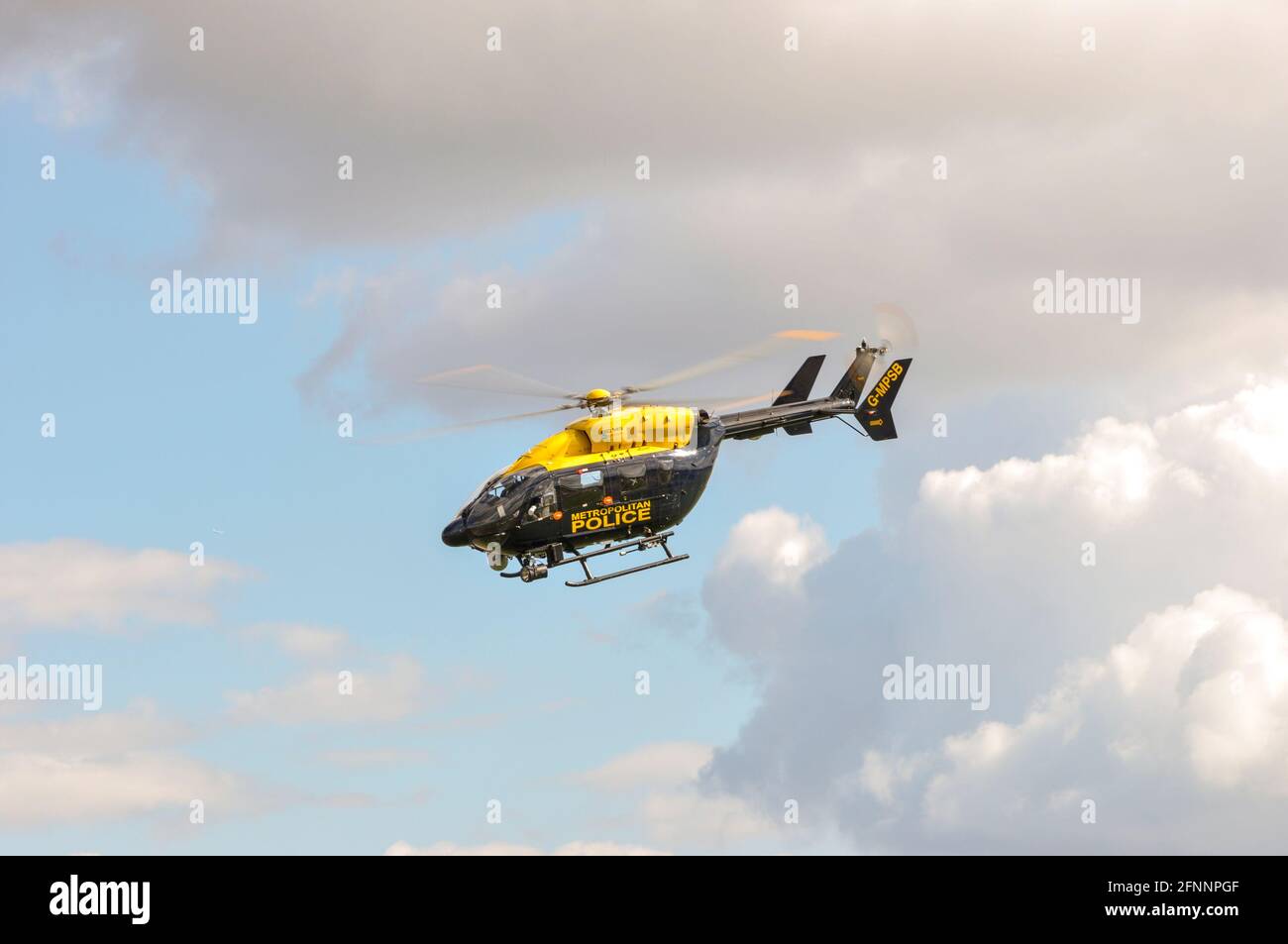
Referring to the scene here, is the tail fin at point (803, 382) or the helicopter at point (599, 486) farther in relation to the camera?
the tail fin at point (803, 382)

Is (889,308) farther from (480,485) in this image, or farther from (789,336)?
(480,485)

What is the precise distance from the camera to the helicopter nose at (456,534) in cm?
8025

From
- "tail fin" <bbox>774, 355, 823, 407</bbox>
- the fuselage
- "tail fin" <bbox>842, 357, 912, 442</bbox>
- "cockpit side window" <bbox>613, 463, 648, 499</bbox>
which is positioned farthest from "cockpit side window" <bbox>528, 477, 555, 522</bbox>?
"tail fin" <bbox>842, 357, 912, 442</bbox>

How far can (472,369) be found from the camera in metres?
80.0

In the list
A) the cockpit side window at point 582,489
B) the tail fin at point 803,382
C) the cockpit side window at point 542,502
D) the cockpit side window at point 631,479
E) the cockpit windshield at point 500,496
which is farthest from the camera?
the tail fin at point 803,382

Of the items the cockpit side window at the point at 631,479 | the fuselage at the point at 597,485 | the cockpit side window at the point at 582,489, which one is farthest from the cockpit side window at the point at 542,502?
the cockpit side window at the point at 631,479

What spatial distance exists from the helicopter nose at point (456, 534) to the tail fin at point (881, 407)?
24209mm

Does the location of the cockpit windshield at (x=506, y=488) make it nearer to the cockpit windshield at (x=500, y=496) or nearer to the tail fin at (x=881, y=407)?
the cockpit windshield at (x=500, y=496)

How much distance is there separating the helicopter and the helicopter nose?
41mm

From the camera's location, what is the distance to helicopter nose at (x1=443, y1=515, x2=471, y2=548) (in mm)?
80250

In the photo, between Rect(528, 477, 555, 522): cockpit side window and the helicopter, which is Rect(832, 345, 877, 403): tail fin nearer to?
the helicopter

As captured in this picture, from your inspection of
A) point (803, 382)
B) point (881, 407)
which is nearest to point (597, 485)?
point (803, 382)
